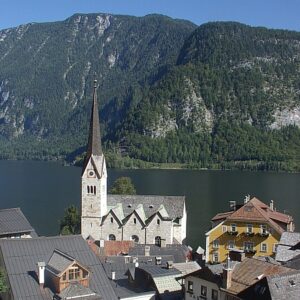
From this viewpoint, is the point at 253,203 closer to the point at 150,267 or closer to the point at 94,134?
the point at 150,267

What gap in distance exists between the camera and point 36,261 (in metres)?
36.1

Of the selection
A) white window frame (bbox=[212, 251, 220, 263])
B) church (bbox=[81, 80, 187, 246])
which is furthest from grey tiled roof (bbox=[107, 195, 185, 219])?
white window frame (bbox=[212, 251, 220, 263])

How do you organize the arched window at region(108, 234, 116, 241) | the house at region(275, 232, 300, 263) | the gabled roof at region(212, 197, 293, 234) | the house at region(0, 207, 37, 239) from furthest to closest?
1. the arched window at region(108, 234, 116, 241)
2. the gabled roof at region(212, 197, 293, 234)
3. the house at region(0, 207, 37, 239)
4. the house at region(275, 232, 300, 263)

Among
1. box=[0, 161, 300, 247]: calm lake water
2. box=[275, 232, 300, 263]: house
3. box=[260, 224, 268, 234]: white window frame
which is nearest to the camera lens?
box=[275, 232, 300, 263]: house

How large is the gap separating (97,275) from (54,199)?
11992 cm

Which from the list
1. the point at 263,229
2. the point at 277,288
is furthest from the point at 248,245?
the point at 277,288

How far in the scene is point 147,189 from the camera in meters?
186

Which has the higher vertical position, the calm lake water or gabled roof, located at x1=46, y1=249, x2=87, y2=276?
gabled roof, located at x1=46, y1=249, x2=87, y2=276

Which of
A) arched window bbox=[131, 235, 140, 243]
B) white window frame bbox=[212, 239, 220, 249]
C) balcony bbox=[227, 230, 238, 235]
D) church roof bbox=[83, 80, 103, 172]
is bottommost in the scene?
arched window bbox=[131, 235, 140, 243]

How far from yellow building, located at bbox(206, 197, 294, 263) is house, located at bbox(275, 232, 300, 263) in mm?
3611

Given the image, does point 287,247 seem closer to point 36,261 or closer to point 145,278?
point 145,278

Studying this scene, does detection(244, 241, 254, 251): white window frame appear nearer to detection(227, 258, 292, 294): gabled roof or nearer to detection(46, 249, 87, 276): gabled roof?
detection(227, 258, 292, 294): gabled roof

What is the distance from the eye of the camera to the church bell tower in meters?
81.8

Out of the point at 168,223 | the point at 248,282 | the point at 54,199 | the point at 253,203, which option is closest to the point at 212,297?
the point at 248,282
